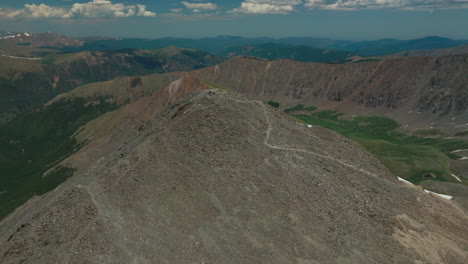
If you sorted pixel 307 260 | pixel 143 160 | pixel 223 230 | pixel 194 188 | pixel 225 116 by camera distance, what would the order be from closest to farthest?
pixel 307 260 < pixel 223 230 < pixel 194 188 < pixel 143 160 < pixel 225 116

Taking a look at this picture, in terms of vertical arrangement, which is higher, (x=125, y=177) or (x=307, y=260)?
(x=125, y=177)

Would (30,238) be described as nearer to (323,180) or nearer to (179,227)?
(179,227)

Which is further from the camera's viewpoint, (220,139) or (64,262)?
(220,139)

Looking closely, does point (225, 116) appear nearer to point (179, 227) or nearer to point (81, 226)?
point (179, 227)

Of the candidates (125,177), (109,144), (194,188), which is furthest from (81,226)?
(109,144)

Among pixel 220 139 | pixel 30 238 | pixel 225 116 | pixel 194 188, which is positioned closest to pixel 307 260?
pixel 194 188

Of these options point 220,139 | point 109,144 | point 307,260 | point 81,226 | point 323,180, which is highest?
point 220,139

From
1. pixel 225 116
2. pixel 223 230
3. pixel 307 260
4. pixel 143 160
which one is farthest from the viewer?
pixel 225 116
